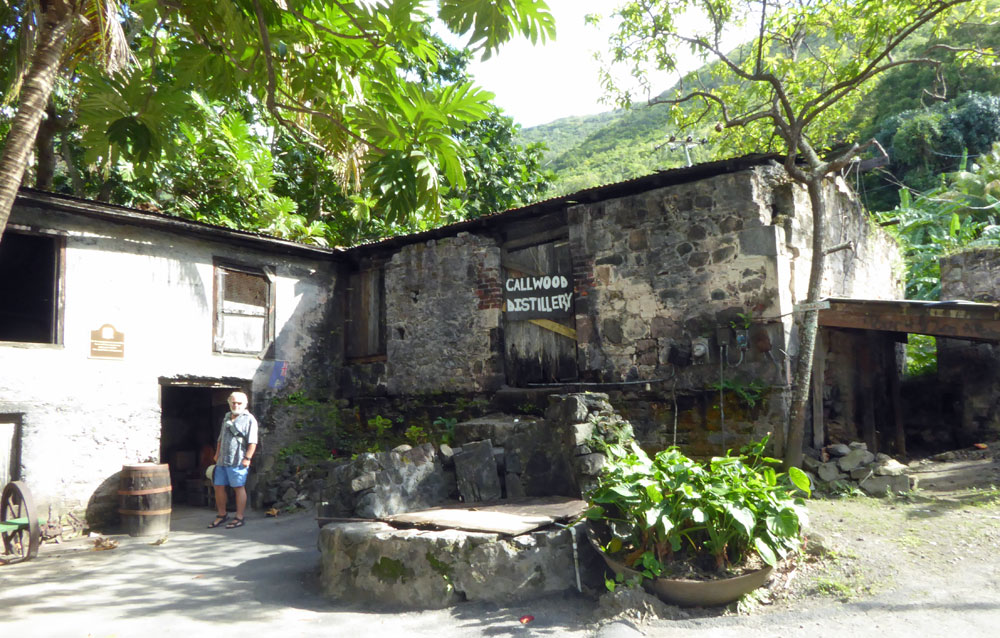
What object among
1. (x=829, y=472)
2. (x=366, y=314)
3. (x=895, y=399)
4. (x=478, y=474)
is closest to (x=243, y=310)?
(x=366, y=314)

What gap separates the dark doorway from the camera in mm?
11016

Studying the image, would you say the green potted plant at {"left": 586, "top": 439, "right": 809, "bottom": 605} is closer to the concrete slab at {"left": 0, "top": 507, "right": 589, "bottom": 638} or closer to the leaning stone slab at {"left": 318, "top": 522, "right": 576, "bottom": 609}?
the leaning stone slab at {"left": 318, "top": 522, "right": 576, "bottom": 609}

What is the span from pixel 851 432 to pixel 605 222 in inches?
159

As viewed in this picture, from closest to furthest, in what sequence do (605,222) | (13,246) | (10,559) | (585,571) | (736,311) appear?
(585,571) → (10,559) → (736,311) → (605,222) → (13,246)

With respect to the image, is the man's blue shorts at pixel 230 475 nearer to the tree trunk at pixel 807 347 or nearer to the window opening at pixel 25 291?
the window opening at pixel 25 291

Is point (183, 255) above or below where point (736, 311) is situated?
above

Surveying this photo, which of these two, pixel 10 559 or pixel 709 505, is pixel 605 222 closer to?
pixel 709 505

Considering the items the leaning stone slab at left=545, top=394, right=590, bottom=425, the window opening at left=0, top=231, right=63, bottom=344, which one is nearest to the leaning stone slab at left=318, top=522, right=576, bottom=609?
the leaning stone slab at left=545, top=394, right=590, bottom=425

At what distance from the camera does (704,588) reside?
4.26 m


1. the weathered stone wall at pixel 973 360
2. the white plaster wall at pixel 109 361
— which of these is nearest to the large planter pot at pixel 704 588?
the weathered stone wall at pixel 973 360

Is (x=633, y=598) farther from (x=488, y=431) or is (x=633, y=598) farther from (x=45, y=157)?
(x=45, y=157)

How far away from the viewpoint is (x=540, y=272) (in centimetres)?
907

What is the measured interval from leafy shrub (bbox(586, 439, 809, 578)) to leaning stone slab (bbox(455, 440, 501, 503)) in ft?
5.72

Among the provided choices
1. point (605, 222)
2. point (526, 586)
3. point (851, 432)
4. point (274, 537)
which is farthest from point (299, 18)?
point (851, 432)
